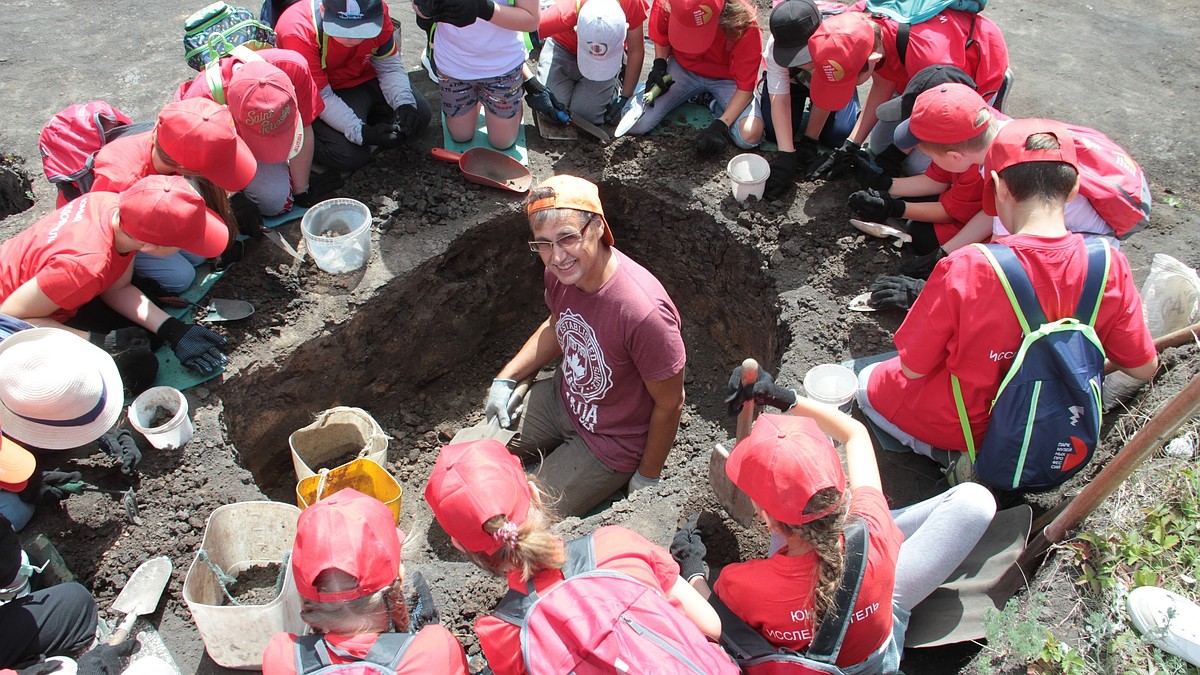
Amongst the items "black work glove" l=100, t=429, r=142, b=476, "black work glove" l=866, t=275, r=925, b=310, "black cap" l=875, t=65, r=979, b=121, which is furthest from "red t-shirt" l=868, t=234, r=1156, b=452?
"black work glove" l=100, t=429, r=142, b=476

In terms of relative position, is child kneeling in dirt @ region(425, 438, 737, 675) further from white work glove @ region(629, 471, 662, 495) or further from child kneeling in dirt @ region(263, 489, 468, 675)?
white work glove @ region(629, 471, 662, 495)

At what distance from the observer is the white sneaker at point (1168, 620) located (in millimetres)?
2432

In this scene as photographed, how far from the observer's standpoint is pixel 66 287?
326 centimetres

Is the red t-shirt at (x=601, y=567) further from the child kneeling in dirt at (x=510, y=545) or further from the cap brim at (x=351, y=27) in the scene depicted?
the cap brim at (x=351, y=27)

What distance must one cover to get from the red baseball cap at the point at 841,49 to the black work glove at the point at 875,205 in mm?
610

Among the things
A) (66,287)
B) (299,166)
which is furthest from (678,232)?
(66,287)

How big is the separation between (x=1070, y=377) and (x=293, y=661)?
2653 mm

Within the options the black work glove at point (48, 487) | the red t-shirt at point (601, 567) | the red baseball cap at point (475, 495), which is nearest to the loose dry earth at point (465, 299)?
the black work glove at point (48, 487)

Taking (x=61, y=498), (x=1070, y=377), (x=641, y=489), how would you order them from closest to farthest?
(x=1070, y=377)
(x=61, y=498)
(x=641, y=489)

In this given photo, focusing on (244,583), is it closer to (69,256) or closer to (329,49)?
(69,256)

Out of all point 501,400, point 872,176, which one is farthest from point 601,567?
point 872,176

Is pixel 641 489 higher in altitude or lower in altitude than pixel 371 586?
lower

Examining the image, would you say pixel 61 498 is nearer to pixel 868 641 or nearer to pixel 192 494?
pixel 192 494

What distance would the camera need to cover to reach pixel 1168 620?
8.16 feet
